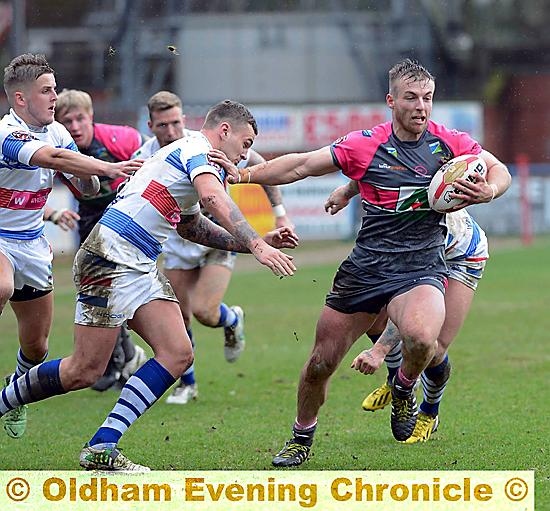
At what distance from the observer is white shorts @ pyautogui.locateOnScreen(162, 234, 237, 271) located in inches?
376

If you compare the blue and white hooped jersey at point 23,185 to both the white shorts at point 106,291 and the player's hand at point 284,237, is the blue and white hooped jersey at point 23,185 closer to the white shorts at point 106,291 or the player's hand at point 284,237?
the white shorts at point 106,291

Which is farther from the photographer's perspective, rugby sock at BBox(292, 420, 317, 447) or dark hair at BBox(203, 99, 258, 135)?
rugby sock at BBox(292, 420, 317, 447)

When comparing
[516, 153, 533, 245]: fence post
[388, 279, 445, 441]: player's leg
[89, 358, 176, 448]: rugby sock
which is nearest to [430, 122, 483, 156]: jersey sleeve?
[388, 279, 445, 441]: player's leg

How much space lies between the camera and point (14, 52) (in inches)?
846

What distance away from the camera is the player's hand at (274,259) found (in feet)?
19.5

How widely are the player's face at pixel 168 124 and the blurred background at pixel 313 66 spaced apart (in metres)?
18.8

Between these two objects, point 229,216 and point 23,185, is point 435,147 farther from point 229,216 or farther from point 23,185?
point 23,185

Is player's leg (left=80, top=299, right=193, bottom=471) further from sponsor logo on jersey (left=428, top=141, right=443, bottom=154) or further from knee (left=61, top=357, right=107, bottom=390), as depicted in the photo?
sponsor logo on jersey (left=428, top=141, right=443, bottom=154)

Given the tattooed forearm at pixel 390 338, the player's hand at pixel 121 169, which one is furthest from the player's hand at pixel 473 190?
the player's hand at pixel 121 169

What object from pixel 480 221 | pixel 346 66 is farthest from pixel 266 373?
pixel 346 66

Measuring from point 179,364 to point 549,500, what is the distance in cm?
207

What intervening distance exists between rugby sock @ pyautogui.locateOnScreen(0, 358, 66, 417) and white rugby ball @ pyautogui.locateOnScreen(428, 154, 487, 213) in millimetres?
2267

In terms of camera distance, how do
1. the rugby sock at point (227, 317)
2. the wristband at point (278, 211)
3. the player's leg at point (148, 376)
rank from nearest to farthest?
1. the player's leg at point (148, 376)
2. the wristband at point (278, 211)
3. the rugby sock at point (227, 317)

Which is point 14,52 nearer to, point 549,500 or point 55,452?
point 55,452
